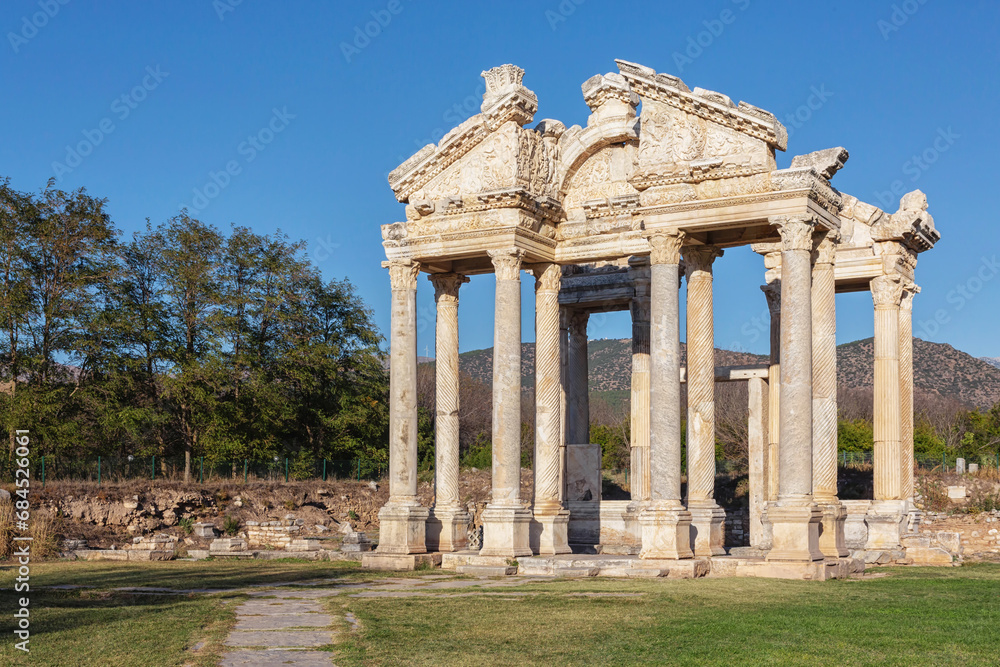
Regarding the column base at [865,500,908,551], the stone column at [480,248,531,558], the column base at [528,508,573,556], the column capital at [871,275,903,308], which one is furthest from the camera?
the column capital at [871,275,903,308]

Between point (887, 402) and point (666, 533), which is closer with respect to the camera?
point (666, 533)

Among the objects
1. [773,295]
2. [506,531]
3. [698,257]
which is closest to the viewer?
[506,531]

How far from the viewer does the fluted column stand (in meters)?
30.6

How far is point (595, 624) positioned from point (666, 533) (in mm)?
8903

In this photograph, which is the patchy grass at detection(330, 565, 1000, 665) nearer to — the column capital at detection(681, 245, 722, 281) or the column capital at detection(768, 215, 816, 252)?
the column capital at detection(768, 215, 816, 252)

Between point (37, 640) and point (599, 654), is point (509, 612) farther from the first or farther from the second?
point (37, 640)

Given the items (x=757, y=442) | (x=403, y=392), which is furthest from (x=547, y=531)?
(x=757, y=442)

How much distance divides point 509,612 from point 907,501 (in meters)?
16.9

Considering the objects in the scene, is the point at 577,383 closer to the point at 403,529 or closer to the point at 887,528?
the point at 403,529

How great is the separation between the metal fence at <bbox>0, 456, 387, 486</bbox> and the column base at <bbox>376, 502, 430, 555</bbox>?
55.4 feet

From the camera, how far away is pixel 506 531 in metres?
25.6

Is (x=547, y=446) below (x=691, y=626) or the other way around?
the other way around

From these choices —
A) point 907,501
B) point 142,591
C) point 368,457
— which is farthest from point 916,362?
point 142,591

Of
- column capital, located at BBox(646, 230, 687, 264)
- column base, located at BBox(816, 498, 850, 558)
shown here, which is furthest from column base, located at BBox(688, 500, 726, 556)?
column capital, located at BBox(646, 230, 687, 264)
